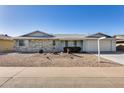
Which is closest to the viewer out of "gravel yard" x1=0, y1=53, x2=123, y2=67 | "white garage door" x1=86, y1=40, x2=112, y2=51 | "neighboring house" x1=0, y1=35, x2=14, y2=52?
"gravel yard" x1=0, y1=53, x2=123, y2=67

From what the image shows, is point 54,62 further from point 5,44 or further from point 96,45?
point 5,44

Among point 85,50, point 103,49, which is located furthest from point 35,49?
point 103,49

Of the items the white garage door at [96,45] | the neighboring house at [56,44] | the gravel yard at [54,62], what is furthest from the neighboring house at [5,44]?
the gravel yard at [54,62]

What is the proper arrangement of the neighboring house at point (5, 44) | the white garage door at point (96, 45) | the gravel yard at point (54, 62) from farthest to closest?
the neighboring house at point (5, 44), the white garage door at point (96, 45), the gravel yard at point (54, 62)

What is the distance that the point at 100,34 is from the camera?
1172 inches

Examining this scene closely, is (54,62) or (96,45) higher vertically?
(96,45)

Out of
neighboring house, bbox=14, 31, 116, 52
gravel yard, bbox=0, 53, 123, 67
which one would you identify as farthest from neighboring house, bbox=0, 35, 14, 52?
gravel yard, bbox=0, 53, 123, 67

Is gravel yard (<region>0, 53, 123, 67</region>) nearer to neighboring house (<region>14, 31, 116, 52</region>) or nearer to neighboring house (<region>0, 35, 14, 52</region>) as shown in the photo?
neighboring house (<region>14, 31, 116, 52</region>)

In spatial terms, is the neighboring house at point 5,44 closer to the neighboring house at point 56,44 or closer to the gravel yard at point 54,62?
the neighboring house at point 56,44

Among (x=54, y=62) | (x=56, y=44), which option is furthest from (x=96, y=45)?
(x=54, y=62)
